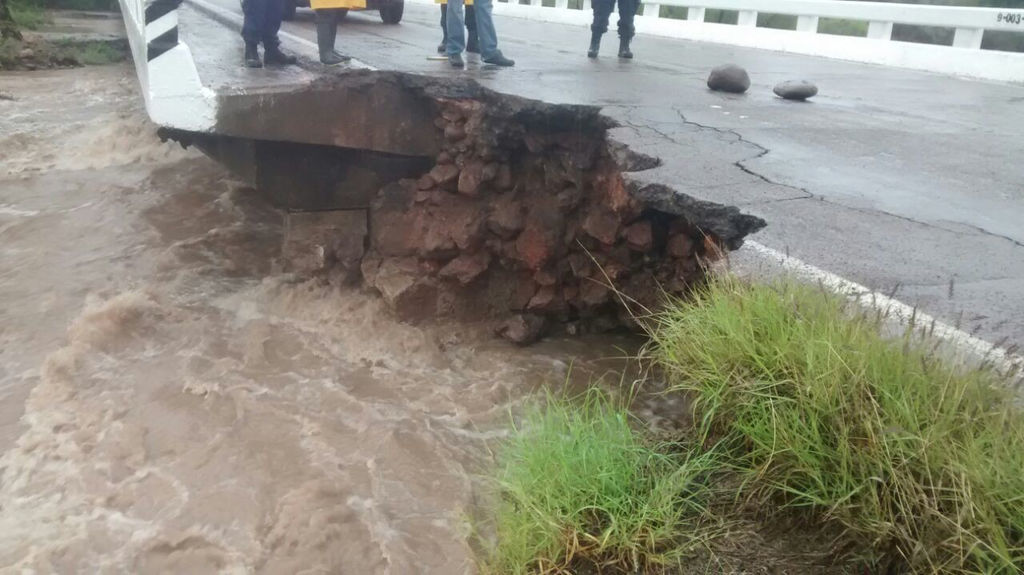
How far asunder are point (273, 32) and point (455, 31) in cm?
Result: 151

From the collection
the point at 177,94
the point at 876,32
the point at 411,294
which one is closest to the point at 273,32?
the point at 177,94

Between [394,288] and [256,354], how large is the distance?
114cm

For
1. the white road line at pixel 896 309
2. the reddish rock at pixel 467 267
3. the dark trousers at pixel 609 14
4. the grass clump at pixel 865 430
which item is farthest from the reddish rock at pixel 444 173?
the dark trousers at pixel 609 14

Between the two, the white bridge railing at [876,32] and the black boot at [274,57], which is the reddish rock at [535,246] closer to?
the black boot at [274,57]

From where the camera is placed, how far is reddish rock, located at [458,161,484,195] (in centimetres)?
583

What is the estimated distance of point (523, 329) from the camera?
5.93 metres

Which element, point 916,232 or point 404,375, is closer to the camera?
point 916,232

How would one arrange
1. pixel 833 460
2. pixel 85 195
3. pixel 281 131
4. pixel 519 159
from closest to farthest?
pixel 833 460 → pixel 281 131 → pixel 519 159 → pixel 85 195

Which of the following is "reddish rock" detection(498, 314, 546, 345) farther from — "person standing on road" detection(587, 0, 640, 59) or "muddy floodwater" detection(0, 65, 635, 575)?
"person standing on road" detection(587, 0, 640, 59)

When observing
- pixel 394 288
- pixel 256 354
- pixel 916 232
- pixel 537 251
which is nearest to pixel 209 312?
pixel 256 354

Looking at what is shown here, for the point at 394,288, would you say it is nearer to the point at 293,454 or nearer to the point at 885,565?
the point at 293,454

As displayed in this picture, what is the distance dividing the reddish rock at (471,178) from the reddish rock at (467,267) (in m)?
0.51

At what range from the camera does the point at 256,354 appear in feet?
19.4

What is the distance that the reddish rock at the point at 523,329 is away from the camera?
5.93m
